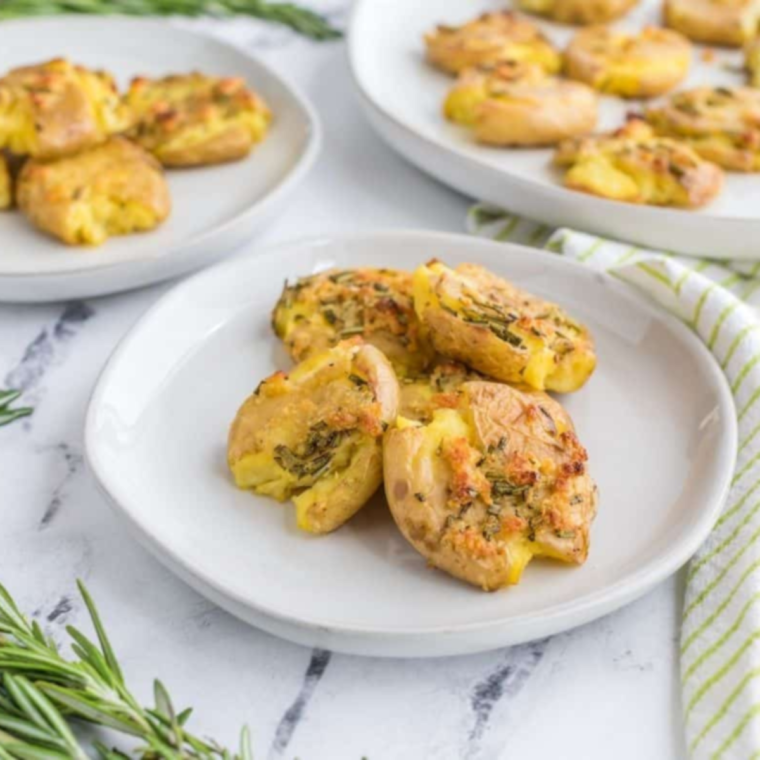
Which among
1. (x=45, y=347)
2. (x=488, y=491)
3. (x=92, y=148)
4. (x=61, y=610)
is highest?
(x=488, y=491)

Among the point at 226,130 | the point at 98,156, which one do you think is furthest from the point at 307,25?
the point at 98,156

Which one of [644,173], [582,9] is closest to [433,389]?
[644,173]

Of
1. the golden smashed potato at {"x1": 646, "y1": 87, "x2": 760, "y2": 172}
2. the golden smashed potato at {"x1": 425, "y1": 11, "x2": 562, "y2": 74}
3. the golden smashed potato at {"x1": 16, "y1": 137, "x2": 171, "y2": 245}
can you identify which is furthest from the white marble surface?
the golden smashed potato at {"x1": 425, "y1": 11, "x2": 562, "y2": 74}

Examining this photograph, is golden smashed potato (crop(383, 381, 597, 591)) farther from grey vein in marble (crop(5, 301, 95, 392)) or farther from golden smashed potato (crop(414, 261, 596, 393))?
grey vein in marble (crop(5, 301, 95, 392))

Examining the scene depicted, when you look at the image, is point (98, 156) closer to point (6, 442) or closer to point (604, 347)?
point (6, 442)

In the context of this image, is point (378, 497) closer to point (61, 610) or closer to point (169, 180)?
point (61, 610)
